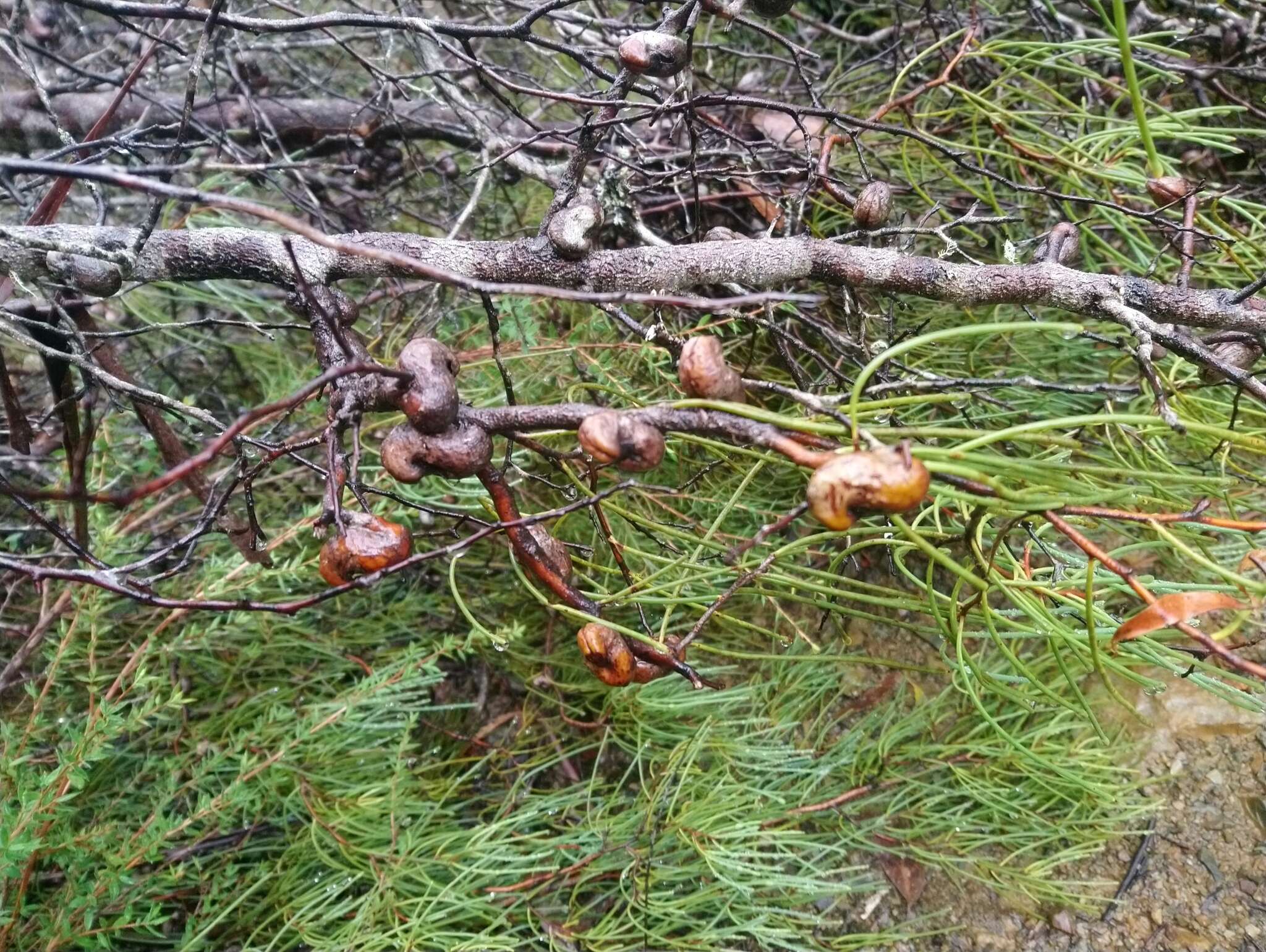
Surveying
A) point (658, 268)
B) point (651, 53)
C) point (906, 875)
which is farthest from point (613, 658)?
point (906, 875)

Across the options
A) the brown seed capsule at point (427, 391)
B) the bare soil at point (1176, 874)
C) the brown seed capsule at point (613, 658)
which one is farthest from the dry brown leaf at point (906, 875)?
the brown seed capsule at point (427, 391)

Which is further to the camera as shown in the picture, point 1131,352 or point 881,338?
point 881,338

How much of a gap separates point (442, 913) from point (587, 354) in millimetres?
673

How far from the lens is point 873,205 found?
0.75 meters

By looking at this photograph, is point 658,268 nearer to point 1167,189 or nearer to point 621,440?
point 621,440

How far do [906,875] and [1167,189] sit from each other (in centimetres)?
81

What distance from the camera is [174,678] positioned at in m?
1.06

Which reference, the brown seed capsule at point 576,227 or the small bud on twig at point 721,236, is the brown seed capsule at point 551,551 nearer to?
the brown seed capsule at point 576,227

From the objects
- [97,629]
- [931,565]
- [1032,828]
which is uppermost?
[931,565]

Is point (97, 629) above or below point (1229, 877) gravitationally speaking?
above

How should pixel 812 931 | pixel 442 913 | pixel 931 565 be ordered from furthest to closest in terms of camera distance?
1. pixel 812 931
2. pixel 442 913
3. pixel 931 565

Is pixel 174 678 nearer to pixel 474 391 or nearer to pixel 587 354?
pixel 474 391

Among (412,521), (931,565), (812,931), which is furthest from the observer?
(412,521)

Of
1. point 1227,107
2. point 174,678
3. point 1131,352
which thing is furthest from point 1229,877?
point 174,678
